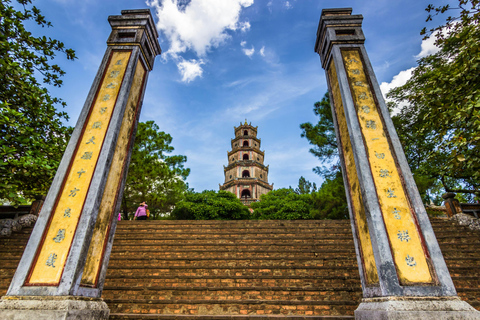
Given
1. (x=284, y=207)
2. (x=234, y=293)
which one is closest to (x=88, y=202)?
(x=234, y=293)

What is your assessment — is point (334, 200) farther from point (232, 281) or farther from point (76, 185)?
point (76, 185)

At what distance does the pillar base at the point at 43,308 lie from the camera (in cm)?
240

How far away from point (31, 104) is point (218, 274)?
4736mm

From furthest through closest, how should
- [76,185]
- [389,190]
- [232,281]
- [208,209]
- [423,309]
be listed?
[208,209] < [232,281] < [76,185] < [389,190] < [423,309]

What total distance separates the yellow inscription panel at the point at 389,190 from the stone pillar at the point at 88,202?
3330mm

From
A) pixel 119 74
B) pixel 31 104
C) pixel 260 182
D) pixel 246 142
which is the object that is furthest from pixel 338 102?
pixel 246 142

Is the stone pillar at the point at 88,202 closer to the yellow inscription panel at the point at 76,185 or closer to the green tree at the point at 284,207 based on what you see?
the yellow inscription panel at the point at 76,185

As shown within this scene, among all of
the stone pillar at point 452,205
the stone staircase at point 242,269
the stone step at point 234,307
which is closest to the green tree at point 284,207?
the stone pillar at point 452,205

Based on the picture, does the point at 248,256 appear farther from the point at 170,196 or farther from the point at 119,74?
the point at 170,196

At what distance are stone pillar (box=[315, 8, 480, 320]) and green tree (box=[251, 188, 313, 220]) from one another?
9890 mm

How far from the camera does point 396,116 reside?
1001cm

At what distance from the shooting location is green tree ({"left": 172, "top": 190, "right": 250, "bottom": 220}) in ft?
44.0

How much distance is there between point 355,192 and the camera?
3.41 meters

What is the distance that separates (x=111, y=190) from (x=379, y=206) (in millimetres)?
3369
